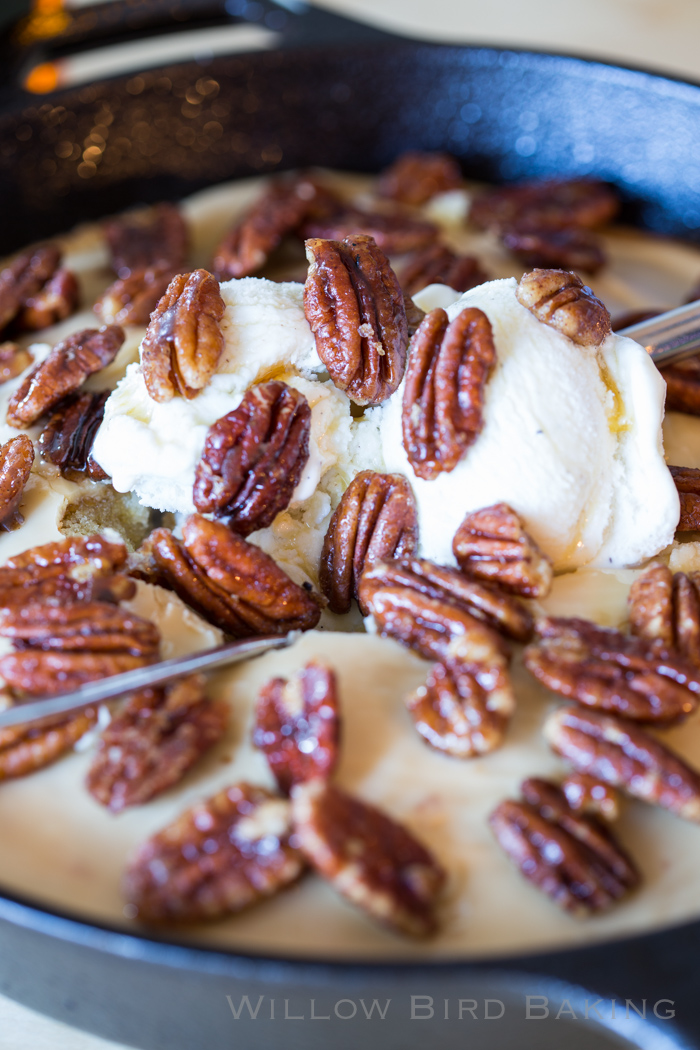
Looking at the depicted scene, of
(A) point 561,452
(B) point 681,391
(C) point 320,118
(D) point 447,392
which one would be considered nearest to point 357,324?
(D) point 447,392

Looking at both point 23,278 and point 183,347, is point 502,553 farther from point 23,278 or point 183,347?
point 23,278

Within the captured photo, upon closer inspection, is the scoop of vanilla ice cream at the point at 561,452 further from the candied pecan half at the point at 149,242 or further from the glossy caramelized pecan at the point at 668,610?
the candied pecan half at the point at 149,242

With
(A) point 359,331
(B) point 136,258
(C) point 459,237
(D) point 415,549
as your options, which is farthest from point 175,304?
(C) point 459,237

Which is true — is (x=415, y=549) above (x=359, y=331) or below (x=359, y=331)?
below

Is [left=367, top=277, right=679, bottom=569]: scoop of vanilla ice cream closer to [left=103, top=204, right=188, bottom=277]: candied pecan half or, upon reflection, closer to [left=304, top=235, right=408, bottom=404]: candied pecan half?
[left=304, top=235, right=408, bottom=404]: candied pecan half

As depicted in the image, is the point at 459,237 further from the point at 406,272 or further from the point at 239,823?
the point at 239,823
